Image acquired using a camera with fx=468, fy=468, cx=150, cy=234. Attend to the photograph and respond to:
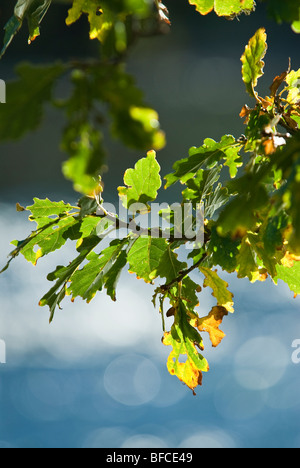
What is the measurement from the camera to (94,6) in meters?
1.07

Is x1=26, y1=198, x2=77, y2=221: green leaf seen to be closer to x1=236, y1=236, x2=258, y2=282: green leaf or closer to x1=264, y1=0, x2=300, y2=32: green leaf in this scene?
x1=236, y1=236, x2=258, y2=282: green leaf

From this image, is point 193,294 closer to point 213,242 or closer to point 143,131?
point 213,242

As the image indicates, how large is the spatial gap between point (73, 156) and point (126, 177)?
2.15ft

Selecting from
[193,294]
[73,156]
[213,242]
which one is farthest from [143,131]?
[193,294]

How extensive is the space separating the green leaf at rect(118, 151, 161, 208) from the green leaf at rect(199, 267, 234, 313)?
0.23 m

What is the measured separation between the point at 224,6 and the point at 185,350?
2.65 feet

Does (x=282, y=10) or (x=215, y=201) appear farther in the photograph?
(x=215, y=201)

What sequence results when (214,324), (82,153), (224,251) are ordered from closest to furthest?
(82,153) → (224,251) → (214,324)

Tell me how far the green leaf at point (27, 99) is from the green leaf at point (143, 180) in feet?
1.93

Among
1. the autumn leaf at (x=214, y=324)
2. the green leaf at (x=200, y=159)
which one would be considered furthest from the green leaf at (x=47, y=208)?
the autumn leaf at (x=214, y=324)

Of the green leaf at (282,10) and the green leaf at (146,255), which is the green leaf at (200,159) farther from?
the green leaf at (282,10)

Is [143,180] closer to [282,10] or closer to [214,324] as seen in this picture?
[214,324]

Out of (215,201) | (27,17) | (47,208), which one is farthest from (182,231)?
(27,17)

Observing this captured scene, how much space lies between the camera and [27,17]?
1049 millimetres
